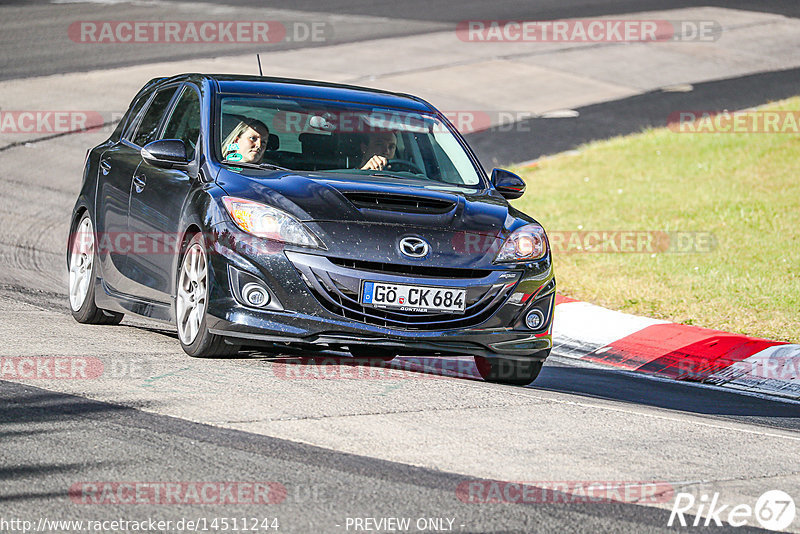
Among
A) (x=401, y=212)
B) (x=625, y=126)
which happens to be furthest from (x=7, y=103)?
(x=401, y=212)

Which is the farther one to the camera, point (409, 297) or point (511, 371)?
point (511, 371)

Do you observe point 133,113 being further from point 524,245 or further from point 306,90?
point 524,245

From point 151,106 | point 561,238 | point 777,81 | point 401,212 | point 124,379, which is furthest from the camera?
point 777,81

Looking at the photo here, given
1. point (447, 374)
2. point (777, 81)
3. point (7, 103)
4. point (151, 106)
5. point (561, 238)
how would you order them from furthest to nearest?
point (777, 81) < point (7, 103) < point (561, 238) < point (151, 106) < point (447, 374)

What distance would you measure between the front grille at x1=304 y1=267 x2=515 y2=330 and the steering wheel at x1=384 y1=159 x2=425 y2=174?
1.31m

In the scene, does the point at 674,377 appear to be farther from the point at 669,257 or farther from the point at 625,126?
the point at 625,126

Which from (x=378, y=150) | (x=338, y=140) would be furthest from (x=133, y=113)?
(x=378, y=150)

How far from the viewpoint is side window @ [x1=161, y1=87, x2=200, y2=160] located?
321 inches

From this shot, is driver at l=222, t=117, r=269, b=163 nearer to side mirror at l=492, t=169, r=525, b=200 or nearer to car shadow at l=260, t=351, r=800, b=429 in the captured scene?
car shadow at l=260, t=351, r=800, b=429

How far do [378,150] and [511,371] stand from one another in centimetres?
→ 162

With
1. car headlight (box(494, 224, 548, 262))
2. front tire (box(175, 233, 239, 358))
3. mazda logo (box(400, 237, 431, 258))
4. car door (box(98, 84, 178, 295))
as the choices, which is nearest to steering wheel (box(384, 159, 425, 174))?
car headlight (box(494, 224, 548, 262))

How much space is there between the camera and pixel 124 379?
6.65 metres

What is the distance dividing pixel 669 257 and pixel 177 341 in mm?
6227

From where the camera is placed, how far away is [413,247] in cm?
704
